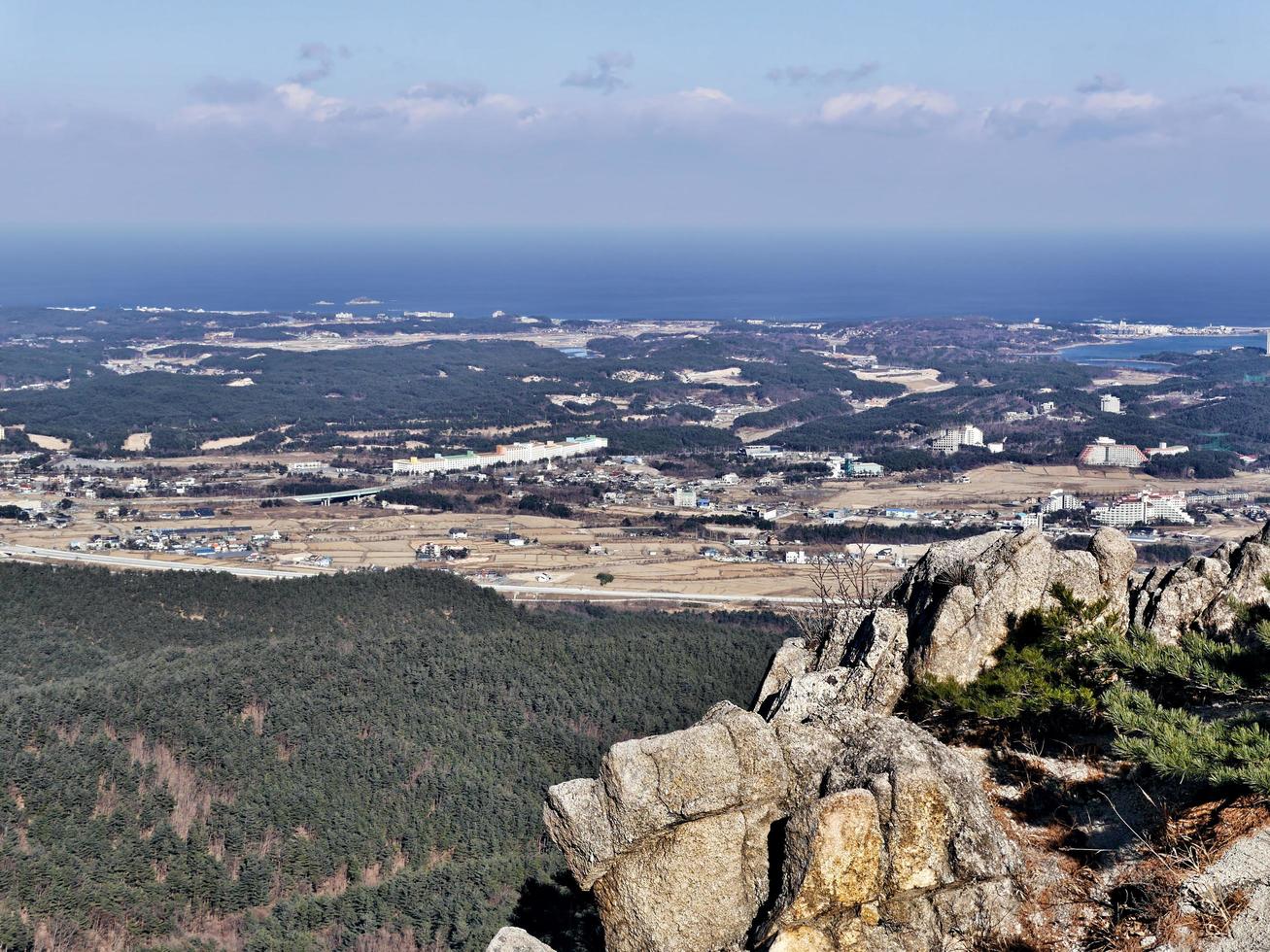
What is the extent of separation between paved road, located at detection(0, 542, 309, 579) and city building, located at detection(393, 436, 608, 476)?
2936 cm

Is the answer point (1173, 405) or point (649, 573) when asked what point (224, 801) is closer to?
point (649, 573)

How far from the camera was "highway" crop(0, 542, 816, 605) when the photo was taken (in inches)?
2320

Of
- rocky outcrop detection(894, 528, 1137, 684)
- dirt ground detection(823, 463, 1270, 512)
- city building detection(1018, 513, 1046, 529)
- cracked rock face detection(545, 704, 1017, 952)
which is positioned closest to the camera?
cracked rock face detection(545, 704, 1017, 952)

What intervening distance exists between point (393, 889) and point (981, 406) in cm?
Result: 10082

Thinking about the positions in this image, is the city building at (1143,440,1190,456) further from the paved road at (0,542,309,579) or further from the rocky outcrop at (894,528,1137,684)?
the rocky outcrop at (894,528,1137,684)

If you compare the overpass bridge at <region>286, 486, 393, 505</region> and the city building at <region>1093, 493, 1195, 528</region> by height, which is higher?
the city building at <region>1093, 493, 1195, 528</region>

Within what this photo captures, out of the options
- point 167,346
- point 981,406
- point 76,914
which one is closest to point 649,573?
point 76,914

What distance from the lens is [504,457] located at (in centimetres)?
10200

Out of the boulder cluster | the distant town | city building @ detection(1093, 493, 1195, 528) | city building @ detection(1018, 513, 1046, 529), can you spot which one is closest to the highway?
the distant town

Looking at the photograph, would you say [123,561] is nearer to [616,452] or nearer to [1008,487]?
[616,452]

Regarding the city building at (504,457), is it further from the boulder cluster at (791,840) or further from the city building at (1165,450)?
the boulder cluster at (791,840)

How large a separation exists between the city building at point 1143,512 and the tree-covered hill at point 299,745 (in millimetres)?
34929

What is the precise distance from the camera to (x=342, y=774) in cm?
3597

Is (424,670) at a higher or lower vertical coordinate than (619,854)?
lower
